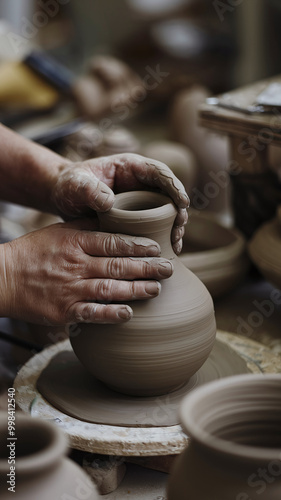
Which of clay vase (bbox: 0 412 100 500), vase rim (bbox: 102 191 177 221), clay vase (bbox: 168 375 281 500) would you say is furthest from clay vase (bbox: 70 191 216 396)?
clay vase (bbox: 0 412 100 500)

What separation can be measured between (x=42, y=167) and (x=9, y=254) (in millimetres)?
525

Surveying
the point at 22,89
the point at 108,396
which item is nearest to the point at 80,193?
the point at 108,396

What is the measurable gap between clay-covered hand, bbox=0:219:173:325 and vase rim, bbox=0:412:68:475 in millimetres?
530

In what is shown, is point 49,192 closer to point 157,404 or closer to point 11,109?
point 157,404

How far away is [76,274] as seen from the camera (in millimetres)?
1847

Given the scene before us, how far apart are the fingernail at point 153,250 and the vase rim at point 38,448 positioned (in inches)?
25.1

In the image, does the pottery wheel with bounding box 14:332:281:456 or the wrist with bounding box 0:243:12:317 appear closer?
the pottery wheel with bounding box 14:332:281:456

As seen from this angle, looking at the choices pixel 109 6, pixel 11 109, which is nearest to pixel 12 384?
pixel 11 109

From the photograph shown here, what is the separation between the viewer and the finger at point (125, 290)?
1779mm

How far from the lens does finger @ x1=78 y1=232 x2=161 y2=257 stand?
1795mm

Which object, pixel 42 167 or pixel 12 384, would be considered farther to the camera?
pixel 42 167

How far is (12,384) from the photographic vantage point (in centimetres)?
214

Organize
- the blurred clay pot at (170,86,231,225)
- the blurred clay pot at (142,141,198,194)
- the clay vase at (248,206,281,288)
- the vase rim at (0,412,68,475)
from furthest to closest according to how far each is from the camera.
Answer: the blurred clay pot at (170,86,231,225)
the blurred clay pot at (142,141,198,194)
the clay vase at (248,206,281,288)
the vase rim at (0,412,68,475)

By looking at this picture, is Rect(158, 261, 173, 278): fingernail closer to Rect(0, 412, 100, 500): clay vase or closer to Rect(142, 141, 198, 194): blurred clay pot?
Rect(0, 412, 100, 500): clay vase
